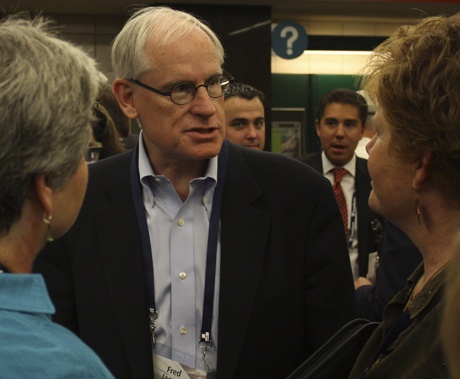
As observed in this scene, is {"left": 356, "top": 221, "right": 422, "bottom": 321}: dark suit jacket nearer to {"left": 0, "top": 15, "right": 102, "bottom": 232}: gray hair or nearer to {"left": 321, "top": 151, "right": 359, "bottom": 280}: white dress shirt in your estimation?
{"left": 0, "top": 15, "right": 102, "bottom": 232}: gray hair

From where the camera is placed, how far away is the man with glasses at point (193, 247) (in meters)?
2.37

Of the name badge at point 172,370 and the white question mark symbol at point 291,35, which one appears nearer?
the name badge at point 172,370

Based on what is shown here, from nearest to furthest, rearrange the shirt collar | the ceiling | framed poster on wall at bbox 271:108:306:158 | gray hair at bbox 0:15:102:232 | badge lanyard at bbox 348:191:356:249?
1. gray hair at bbox 0:15:102:232
2. badge lanyard at bbox 348:191:356:249
3. the shirt collar
4. the ceiling
5. framed poster on wall at bbox 271:108:306:158

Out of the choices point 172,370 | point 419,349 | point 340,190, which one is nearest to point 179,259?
point 172,370

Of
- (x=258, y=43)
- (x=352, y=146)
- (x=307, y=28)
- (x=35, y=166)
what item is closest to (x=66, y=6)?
(x=258, y=43)

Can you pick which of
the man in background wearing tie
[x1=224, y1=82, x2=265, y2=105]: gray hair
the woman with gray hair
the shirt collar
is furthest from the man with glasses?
the shirt collar

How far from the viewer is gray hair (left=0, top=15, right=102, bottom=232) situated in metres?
1.40

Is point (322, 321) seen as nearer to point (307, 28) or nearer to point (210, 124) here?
point (210, 124)

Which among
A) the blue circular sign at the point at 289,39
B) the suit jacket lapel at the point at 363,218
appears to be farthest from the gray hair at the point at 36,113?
the blue circular sign at the point at 289,39

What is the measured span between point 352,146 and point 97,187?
3407mm

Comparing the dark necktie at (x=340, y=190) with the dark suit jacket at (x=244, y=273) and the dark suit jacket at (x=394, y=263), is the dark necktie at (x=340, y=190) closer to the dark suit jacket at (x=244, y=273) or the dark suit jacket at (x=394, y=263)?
the dark suit jacket at (x=394, y=263)

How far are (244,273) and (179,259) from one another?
20cm

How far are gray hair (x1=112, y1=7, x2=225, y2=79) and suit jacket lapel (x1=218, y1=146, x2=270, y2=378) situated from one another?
16.5 inches

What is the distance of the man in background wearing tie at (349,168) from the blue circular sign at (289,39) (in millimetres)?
4498
